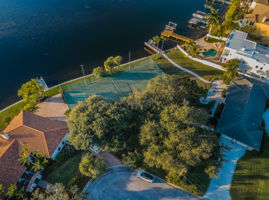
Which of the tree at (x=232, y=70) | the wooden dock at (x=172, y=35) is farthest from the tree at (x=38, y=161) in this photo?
the wooden dock at (x=172, y=35)

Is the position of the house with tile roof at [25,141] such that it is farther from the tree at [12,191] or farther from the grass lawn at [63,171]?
the grass lawn at [63,171]

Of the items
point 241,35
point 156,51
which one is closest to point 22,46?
point 156,51

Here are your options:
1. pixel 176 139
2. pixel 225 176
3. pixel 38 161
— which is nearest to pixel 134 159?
pixel 176 139

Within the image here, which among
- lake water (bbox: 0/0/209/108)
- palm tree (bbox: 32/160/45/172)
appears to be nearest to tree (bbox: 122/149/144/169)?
palm tree (bbox: 32/160/45/172)

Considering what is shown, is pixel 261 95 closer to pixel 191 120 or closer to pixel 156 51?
pixel 191 120

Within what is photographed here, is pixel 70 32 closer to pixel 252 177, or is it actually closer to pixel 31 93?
pixel 31 93

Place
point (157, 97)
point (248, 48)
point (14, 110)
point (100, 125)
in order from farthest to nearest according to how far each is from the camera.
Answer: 1. point (248, 48)
2. point (14, 110)
3. point (157, 97)
4. point (100, 125)
